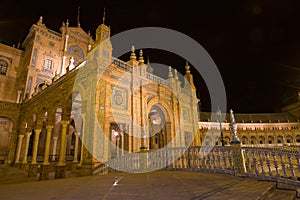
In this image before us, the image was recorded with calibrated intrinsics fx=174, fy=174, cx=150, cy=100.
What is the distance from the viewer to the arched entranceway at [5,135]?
58.5ft

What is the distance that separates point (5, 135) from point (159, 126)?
1655 cm

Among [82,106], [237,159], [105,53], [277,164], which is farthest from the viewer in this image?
[105,53]

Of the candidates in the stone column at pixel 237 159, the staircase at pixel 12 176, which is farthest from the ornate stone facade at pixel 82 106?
the stone column at pixel 237 159

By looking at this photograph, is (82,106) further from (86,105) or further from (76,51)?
(76,51)

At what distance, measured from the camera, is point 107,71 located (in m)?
11.9

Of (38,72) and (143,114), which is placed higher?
(38,72)

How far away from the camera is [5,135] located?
18.5 meters

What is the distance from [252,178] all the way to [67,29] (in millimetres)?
27599

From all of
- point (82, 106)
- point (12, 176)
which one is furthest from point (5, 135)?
point (82, 106)

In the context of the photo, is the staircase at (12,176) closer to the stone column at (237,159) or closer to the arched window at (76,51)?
the stone column at (237,159)

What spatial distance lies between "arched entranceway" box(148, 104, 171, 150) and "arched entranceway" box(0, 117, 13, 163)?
15.2 m

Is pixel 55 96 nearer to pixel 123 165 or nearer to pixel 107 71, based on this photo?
pixel 107 71

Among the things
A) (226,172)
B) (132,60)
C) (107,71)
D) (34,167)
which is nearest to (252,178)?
(226,172)

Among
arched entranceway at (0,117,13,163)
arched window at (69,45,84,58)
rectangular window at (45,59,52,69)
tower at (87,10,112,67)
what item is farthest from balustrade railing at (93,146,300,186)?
arched window at (69,45,84,58)
